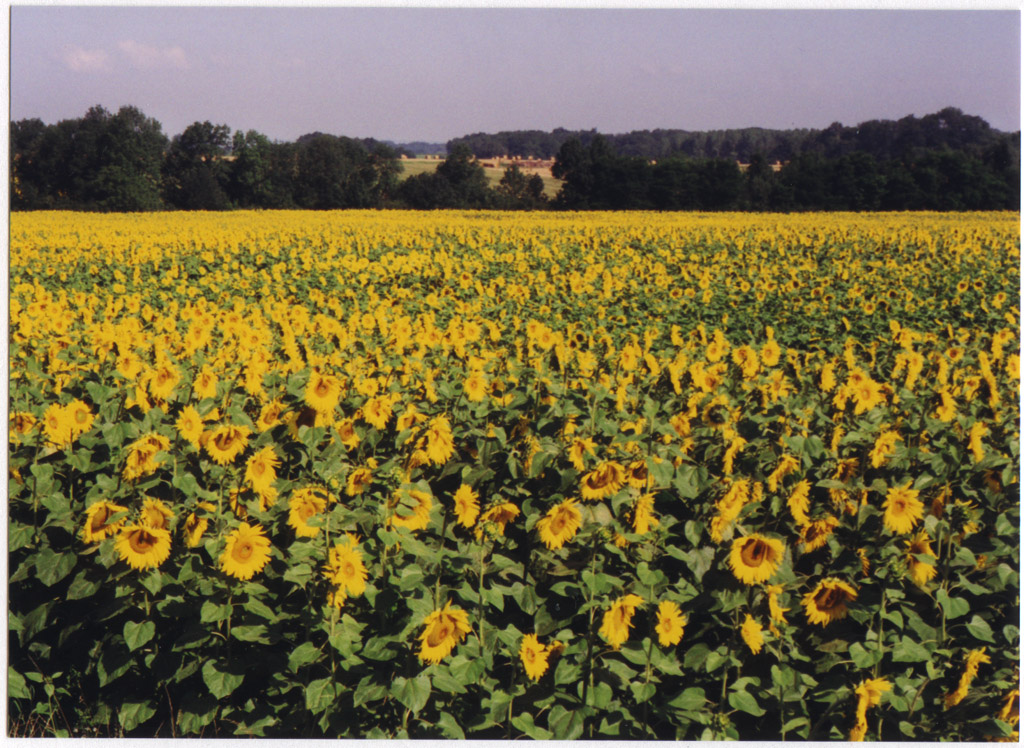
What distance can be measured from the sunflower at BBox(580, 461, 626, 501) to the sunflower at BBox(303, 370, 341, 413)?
0.93 meters

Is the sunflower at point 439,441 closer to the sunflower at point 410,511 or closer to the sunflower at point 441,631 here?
the sunflower at point 410,511

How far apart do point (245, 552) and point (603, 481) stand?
1.08 m

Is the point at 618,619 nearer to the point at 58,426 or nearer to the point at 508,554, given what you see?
the point at 508,554

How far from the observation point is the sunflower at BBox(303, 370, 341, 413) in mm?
2777

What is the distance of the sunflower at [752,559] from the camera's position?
229 centimetres

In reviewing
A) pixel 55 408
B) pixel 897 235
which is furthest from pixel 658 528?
pixel 897 235

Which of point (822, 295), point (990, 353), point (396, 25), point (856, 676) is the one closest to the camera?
point (856, 676)

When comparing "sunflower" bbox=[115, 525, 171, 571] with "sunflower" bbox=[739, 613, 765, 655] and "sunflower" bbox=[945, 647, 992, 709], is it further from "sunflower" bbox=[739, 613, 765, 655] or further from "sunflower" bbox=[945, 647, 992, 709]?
"sunflower" bbox=[945, 647, 992, 709]

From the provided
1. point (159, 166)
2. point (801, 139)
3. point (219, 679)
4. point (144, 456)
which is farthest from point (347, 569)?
point (159, 166)

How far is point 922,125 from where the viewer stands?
4.58 metres

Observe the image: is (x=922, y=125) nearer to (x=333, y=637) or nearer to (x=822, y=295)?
(x=333, y=637)

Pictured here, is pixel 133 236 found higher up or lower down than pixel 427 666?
higher up

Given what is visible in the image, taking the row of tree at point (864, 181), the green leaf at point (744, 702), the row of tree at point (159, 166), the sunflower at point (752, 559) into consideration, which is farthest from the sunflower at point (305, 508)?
the row of tree at point (864, 181)

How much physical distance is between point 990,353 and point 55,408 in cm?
420
